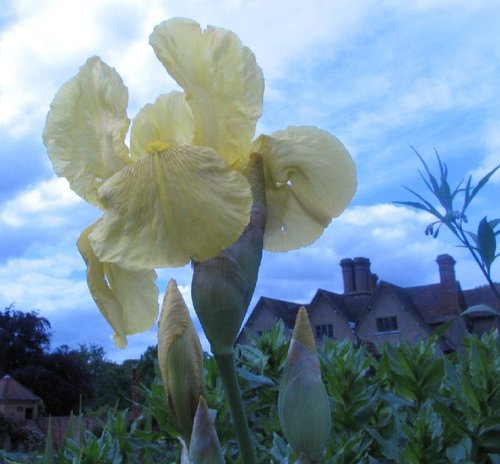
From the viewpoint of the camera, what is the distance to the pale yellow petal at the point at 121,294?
1053 millimetres

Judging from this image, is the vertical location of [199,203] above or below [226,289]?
above

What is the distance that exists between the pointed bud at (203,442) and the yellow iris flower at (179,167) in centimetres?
20

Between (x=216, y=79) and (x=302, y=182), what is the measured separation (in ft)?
0.74

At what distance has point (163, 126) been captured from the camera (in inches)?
41.0

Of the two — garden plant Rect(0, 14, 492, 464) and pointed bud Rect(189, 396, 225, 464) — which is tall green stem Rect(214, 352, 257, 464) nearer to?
garden plant Rect(0, 14, 492, 464)

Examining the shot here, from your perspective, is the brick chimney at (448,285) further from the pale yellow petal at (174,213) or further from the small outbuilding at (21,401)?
the pale yellow petal at (174,213)

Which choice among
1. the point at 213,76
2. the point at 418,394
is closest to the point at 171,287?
the point at 213,76

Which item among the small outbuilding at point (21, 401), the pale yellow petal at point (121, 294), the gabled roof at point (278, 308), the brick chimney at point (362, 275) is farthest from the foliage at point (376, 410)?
the small outbuilding at point (21, 401)

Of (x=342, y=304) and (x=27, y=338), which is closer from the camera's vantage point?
(x=342, y=304)

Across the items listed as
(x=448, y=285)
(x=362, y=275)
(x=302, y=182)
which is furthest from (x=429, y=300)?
(x=302, y=182)

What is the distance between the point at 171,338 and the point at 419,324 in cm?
2655

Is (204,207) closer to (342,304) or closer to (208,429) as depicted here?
(208,429)

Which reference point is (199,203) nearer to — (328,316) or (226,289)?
(226,289)

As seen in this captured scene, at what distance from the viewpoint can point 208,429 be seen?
3.14ft
